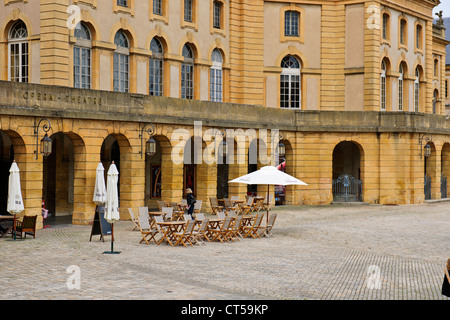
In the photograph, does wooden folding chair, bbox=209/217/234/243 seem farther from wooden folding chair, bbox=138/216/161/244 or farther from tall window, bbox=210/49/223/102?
tall window, bbox=210/49/223/102

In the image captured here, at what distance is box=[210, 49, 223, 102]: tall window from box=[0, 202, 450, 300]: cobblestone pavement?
1455 centimetres

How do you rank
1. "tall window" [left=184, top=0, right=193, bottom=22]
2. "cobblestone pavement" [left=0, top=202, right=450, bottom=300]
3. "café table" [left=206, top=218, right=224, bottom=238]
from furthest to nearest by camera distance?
"tall window" [left=184, top=0, right=193, bottom=22] < "café table" [left=206, top=218, right=224, bottom=238] < "cobblestone pavement" [left=0, top=202, right=450, bottom=300]

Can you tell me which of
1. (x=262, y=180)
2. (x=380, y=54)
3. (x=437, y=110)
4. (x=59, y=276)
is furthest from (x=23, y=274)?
(x=437, y=110)

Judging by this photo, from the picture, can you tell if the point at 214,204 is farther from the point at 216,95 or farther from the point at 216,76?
the point at 216,76

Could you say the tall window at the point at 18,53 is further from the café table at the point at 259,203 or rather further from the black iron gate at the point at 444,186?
the black iron gate at the point at 444,186

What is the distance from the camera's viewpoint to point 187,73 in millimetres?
36250

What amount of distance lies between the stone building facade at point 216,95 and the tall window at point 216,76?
10 cm

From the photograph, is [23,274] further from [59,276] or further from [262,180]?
[262,180]

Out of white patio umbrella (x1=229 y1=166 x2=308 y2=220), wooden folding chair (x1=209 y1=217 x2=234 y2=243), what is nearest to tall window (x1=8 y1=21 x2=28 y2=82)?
white patio umbrella (x1=229 y1=166 x2=308 y2=220)

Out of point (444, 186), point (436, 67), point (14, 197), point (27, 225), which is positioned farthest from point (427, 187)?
point (14, 197)

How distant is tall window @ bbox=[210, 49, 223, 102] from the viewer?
123ft

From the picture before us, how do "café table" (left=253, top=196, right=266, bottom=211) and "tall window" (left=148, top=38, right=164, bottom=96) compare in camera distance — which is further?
"tall window" (left=148, top=38, right=164, bottom=96)

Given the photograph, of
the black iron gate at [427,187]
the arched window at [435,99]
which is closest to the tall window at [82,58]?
the black iron gate at [427,187]

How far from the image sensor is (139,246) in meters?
19.5
